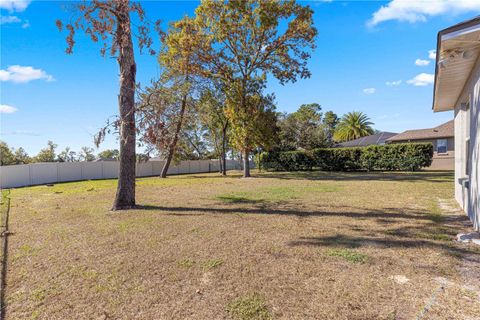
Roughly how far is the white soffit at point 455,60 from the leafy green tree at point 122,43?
7.04 meters

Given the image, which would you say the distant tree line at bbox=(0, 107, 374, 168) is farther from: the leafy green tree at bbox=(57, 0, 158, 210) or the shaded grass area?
the shaded grass area

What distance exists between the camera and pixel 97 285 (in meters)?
3.12

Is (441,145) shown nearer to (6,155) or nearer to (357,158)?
(357,158)

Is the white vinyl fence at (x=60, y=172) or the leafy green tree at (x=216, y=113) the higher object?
the leafy green tree at (x=216, y=113)

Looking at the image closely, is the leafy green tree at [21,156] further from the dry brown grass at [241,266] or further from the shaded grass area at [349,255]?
the shaded grass area at [349,255]

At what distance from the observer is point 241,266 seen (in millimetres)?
3594

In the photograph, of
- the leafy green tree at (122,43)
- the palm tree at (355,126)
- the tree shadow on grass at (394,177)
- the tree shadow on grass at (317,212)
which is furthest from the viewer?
the palm tree at (355,126)

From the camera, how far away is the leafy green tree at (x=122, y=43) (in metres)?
7.54

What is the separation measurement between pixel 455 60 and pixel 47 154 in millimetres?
50450

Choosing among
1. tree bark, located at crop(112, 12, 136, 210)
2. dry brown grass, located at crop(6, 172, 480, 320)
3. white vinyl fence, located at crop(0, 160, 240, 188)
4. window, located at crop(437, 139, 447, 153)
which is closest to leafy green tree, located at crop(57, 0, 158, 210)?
tree bark, located at crop(112, 12, 136, 210)

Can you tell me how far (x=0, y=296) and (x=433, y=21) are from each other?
32.8 feet

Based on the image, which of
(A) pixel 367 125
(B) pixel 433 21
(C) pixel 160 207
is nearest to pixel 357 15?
(B) pixel 433 21

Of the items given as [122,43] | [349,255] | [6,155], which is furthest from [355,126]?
[6,155]

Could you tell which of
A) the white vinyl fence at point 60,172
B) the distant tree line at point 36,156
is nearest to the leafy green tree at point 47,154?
the distant tree line at point 36,156
